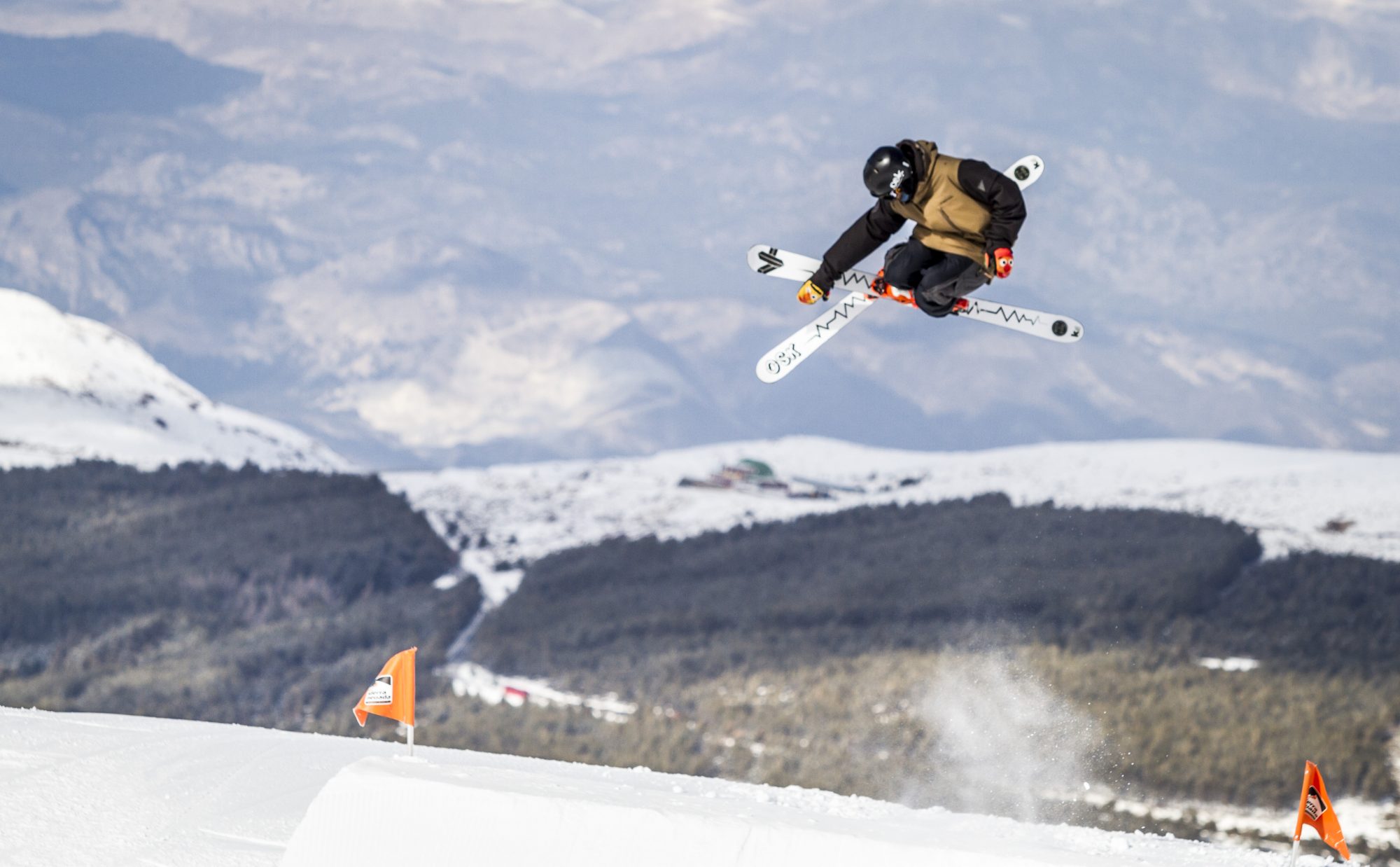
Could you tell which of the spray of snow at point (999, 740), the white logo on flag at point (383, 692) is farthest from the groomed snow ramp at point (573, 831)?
the spray of snow at point (999, 740)

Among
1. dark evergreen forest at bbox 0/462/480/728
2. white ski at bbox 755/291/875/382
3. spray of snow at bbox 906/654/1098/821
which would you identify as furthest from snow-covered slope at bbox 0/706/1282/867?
dark evergreen forest at bbox 0/462/480/728

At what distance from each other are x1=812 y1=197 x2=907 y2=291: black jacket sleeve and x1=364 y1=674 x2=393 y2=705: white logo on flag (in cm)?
685

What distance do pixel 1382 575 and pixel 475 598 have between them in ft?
150

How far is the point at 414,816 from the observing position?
45.3 ft

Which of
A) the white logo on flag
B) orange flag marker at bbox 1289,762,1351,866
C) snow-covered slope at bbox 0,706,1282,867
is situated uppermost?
orange flag marker at bbox 1289,762,1351,866

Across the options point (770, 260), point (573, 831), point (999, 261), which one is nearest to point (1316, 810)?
point (999, 261)

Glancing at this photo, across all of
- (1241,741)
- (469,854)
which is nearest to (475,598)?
(1241,741)

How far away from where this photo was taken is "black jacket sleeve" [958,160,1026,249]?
15.1 meters

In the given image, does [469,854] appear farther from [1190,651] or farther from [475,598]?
[475,598]

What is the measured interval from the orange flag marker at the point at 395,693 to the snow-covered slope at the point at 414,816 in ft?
2.08

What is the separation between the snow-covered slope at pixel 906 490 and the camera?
7225 centimetres

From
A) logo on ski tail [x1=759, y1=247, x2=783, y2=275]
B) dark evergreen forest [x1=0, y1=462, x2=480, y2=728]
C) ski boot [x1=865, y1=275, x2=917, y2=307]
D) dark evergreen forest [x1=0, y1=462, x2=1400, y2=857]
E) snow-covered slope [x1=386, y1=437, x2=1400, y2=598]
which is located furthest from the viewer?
snow-covered slope [x1=386, y1=437, x2=1400, y2=598]

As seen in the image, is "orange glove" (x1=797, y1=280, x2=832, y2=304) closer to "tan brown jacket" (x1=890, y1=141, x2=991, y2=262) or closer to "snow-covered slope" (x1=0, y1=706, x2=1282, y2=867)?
"tan brown jacket" (x1=890, y1=141, x2=991, y2=262)

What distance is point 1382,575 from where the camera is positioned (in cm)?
5622
